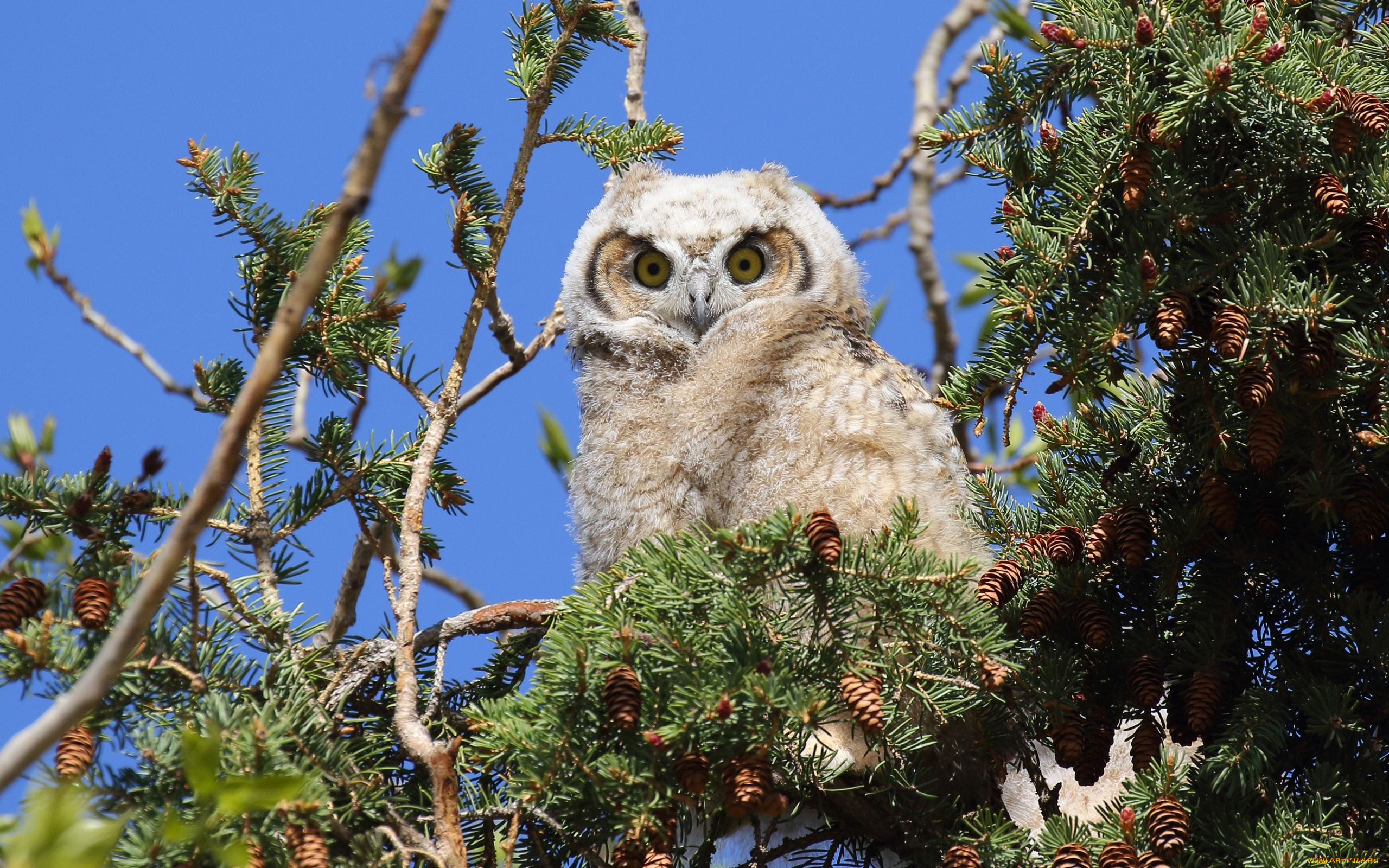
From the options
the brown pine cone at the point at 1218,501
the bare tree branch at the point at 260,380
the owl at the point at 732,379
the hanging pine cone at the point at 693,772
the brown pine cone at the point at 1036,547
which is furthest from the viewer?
the owl at the point at 732,379

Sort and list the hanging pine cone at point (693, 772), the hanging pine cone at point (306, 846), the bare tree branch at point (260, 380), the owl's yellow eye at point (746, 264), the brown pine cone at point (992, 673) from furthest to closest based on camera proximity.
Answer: the owl's yellow eye at point (746, 264) → the brown pine cone at point (992, 673) → the hanging pine cone at point (693, 772) → the hanging pine cone at point (306, 846) → the bare tree branch at point (260, 380)

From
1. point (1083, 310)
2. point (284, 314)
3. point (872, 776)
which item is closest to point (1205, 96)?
point (1083, 310)

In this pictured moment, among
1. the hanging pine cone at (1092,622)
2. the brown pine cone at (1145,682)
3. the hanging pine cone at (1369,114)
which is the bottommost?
the brown pine cone at (1145,682)

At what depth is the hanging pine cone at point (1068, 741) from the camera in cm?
152

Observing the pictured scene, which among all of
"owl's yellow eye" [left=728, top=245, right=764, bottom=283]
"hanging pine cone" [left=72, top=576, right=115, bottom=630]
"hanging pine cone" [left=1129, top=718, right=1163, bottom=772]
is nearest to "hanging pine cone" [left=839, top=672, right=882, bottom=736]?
"hanging pine cone" [left=1129, top=718, right=1163, bottom=772]

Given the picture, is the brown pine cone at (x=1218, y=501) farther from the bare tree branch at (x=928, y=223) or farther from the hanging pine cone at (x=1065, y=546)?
the bare tree branch at (x=928, y=223)

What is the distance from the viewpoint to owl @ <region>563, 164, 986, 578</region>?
7.91 feet

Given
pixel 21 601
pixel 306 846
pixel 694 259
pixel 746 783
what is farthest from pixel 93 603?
pixel 694 259

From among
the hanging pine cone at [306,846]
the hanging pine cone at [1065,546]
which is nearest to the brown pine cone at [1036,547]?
the hanging pine cone at [1065,546]

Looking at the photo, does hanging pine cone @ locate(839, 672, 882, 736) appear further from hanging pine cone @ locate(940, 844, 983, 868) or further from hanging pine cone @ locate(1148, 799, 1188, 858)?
hanging pine cone @ locate(1148, 799, 1188, 858)

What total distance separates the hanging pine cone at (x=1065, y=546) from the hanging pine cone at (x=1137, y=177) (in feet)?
1.54

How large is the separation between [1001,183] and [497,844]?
4.18 feet

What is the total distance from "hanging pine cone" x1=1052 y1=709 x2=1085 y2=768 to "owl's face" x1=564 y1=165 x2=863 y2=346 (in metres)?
1.61

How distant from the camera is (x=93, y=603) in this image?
1.43 m
